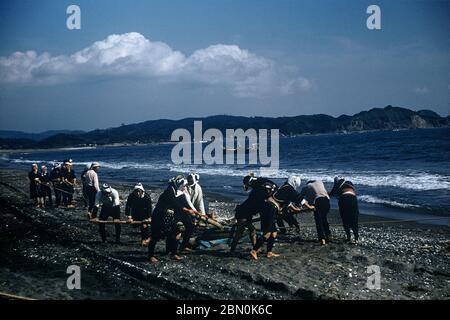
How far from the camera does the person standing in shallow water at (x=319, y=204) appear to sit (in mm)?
10414

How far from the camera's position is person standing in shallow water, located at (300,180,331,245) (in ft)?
34.2

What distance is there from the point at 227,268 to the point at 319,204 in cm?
335

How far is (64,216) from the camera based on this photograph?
15008 millimetres

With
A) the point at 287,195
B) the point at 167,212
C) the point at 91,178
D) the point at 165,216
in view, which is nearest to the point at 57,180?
the point at 91,178

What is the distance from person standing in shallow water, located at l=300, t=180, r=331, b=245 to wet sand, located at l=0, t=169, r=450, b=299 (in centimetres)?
37

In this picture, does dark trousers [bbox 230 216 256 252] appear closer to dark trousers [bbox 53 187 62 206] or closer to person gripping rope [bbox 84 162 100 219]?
person gripping rope [bbox 84 162 100 219]

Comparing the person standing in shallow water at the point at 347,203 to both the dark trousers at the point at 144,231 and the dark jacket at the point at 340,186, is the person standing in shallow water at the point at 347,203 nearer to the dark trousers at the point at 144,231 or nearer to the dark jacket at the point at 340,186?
the dark jacket at the point at 340,186

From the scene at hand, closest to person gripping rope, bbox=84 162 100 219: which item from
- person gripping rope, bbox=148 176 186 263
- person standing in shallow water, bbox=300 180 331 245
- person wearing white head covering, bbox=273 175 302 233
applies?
person gripping rope, bbox=148 176 186 263

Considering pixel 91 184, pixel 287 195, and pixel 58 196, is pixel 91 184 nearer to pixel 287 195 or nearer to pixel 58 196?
pixel 58 196

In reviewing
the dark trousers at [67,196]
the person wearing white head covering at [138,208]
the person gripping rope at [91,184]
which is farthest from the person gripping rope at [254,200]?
the dark trousers at [67,196]

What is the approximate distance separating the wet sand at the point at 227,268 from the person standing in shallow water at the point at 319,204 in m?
0.37

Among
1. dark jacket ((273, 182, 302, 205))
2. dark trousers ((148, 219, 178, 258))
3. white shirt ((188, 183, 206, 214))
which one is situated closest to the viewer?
dark trousers ((148, 219, 178, 258))
